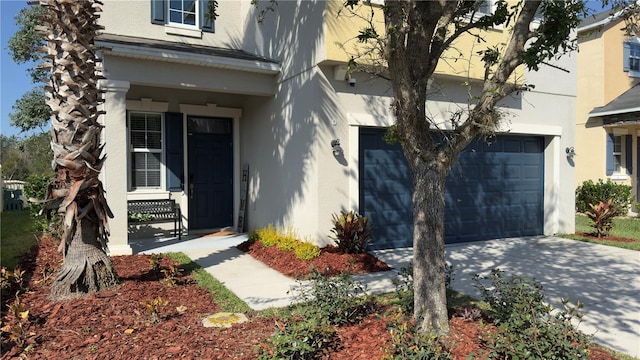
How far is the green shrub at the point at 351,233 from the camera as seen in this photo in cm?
721

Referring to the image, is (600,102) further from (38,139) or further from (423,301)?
(38,139)

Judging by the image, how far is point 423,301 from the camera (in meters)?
3.66

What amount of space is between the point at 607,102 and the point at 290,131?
1261 cm

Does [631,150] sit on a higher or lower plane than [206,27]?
lower

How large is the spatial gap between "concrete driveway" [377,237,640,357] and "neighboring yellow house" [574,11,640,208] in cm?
719

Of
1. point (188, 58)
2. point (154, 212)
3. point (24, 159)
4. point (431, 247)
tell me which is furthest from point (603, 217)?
point (24, 159)

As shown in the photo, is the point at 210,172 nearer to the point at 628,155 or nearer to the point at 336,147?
the point at 336,147

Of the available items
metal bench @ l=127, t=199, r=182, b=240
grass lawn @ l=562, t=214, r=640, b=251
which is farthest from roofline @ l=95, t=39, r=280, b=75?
grass lawn @ l=562, t=214, r=640, b=251

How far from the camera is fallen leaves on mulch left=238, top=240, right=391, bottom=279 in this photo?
6.58 m

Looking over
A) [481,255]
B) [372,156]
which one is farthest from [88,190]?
[481,255]

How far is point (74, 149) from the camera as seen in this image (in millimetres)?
4816

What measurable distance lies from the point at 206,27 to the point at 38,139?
17415 mm

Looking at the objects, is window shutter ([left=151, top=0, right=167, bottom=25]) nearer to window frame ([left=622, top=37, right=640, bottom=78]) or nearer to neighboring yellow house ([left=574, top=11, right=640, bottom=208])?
neighboring yellow house ([left=574, top=11, right=640, bottom=208])

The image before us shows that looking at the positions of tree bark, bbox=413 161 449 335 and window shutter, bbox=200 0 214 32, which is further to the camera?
window shutter, bbox=200 0 214 32
